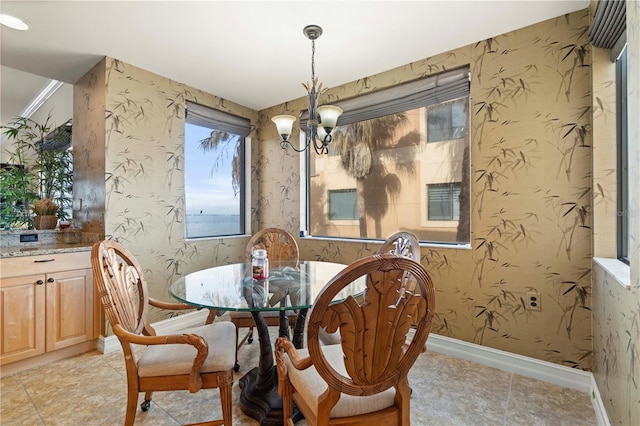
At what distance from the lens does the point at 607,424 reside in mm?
1563

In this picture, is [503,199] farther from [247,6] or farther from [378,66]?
Answer: [247,6]

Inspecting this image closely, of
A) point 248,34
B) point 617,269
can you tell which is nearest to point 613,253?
point 617,269

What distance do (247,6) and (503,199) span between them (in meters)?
2.28

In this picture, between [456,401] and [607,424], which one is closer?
[607,424]

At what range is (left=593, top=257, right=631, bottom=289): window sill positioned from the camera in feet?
4.49

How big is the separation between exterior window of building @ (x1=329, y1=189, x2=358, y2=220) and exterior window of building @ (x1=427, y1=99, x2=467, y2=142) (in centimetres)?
100

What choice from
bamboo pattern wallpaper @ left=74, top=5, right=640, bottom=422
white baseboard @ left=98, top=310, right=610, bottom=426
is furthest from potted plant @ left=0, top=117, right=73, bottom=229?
white baseboard @ left=98, top=310, right=610, bottom=426

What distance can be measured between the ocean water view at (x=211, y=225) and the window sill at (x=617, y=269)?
11.5 ft

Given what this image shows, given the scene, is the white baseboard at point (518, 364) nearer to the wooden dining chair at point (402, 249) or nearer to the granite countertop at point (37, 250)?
the granite countertop at point (37, 250)

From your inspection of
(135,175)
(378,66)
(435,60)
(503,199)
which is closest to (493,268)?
(503,199)

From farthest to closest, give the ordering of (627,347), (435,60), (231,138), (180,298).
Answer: (231,138) → (435,60) → (180,298) → (627,347)

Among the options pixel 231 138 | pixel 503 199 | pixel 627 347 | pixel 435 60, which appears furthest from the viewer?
pixel 231 138

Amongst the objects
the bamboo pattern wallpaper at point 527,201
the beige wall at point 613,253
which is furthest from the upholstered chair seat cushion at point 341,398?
the bamboo pattern wallpaper at point 527,201

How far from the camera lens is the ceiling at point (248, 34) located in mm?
2023
